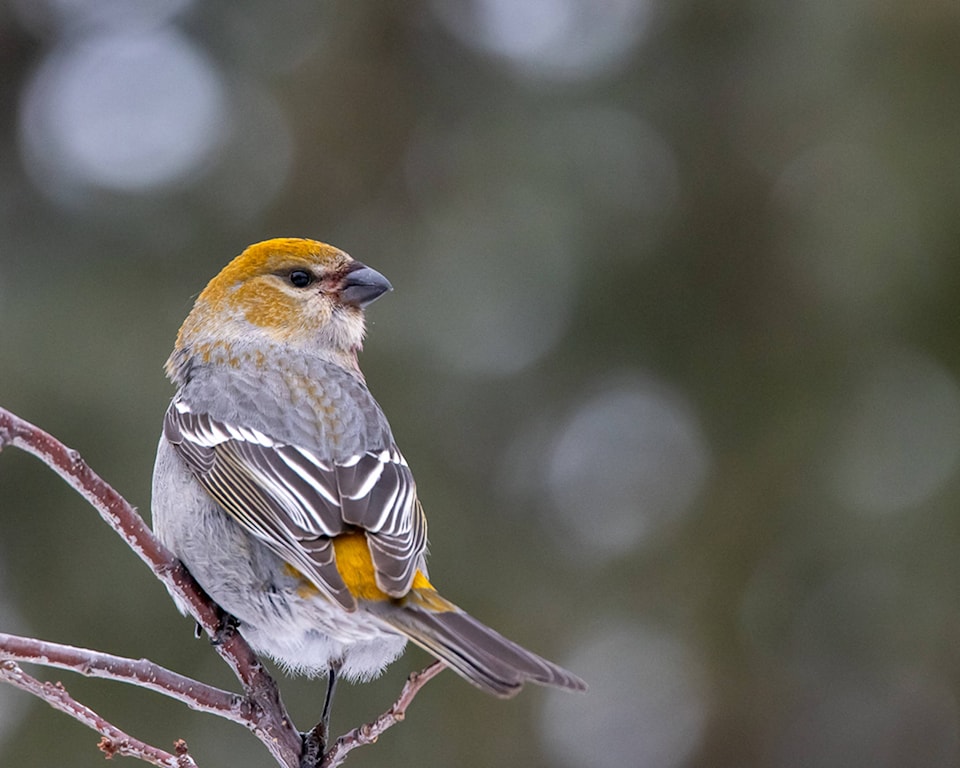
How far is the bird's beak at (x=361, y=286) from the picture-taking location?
15.0 ft

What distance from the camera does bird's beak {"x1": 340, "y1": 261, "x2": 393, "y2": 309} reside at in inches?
180

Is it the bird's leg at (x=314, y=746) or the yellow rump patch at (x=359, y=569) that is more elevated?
the yellow rump patch at (x=359, y=569)

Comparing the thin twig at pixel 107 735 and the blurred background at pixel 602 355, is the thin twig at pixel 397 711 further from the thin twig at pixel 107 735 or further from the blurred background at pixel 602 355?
the blurred background at pixel 602 355

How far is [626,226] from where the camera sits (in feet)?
28.5

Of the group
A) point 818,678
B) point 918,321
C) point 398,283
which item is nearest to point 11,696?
point 398,283

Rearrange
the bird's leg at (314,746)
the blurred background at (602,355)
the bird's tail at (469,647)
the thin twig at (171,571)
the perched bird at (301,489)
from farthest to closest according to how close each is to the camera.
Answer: the blurred background at (602,355) < the bird's leg at (314,746) < the perched bird at (301,489) < the thin twig at (171,571) < the bird's tail at (469,647)

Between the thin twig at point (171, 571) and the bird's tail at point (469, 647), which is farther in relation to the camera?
the thin twig at point (171, 571)

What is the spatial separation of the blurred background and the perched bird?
9.53ft

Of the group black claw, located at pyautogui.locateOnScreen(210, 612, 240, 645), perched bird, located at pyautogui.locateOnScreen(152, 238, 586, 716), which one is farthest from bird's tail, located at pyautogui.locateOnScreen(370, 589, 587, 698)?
black claw, located at pyautogui.locateOnScreen(210, 612, 240, 645)

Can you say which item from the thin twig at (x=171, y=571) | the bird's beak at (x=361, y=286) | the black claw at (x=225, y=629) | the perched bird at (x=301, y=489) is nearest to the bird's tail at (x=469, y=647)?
the perched bird at (x=301, y=489)

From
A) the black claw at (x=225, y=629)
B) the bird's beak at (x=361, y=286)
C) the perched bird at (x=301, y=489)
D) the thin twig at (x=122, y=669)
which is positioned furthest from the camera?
the bird's beak at (x=361, y=286)

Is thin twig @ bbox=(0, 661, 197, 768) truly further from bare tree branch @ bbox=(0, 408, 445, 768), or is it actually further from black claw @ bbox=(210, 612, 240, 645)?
black claw @ bbox=(210, 612, 240, 645)

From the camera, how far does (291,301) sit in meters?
4.62

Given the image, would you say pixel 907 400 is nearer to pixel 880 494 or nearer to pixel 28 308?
pixel 880 494
